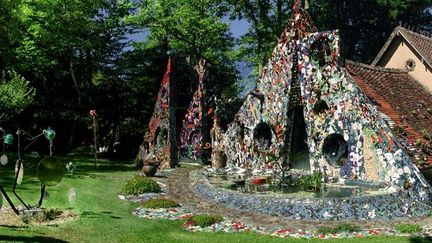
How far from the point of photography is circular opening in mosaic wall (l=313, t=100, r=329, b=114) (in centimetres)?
2531

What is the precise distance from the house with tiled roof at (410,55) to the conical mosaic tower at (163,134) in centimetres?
1502

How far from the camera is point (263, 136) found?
30.6 m

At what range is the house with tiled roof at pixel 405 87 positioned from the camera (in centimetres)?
2258

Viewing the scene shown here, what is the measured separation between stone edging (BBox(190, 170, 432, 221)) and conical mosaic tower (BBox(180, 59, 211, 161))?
15.0 meters

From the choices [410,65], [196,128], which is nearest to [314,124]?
[410,65]

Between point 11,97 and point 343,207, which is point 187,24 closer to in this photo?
point 11,97

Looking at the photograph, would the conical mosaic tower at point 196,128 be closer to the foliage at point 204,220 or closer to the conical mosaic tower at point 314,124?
the conical mosaic tower at point 314,124

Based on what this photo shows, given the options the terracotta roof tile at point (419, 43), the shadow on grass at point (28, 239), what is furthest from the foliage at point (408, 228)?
the terracotta roof tile at point (419, 43)

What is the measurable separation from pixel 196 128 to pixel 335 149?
1174cm

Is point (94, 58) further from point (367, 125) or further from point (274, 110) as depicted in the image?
point (367, 125)

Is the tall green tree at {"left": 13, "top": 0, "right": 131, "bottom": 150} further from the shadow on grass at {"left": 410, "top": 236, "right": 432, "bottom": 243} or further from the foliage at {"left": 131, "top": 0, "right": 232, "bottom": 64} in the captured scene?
the shadow on grass at {"left": 410, "top": 236, "right": 432, "bottom": 243}

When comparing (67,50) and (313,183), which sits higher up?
(67,50)

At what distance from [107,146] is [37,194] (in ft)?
67.8

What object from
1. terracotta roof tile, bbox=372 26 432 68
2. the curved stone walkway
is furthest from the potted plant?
terracotta roof tile, bbox=372 26 432 68
